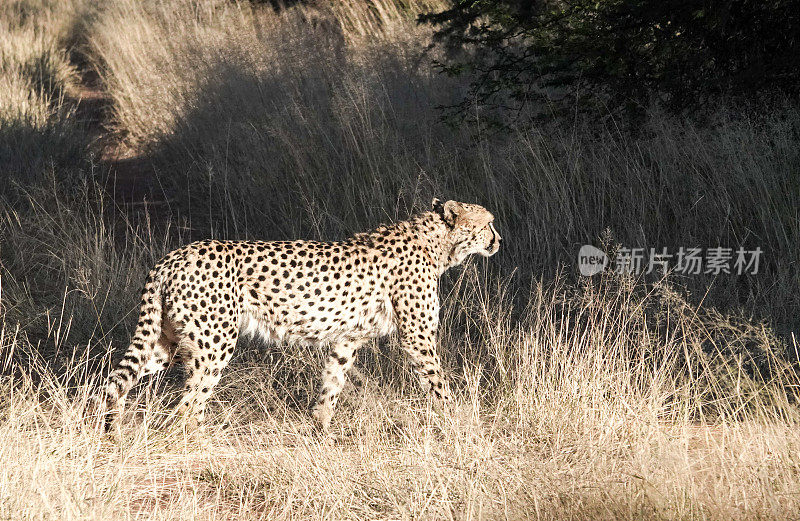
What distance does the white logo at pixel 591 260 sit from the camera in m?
5.25

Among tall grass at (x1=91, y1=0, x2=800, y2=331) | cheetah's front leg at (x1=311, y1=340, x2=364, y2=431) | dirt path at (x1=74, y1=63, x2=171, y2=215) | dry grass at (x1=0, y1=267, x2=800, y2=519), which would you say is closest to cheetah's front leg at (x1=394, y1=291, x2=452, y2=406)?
dry grass at (x1=0, y1=267, x2=800, y2=519)

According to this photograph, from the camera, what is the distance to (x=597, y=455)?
306 cm

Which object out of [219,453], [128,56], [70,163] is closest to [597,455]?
[219,453]

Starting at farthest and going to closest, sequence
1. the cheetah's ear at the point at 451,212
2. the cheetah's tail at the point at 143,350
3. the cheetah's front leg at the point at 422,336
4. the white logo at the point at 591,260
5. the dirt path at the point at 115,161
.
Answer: the dirt path at the point at 115,161
the white logo at the point at 591,260
the cheetah's ear at the point at 451,212
the cheetah's front leg at the point at 422,336
the cheetah's tail at the point at 143,350

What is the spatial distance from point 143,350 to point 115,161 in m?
6.67

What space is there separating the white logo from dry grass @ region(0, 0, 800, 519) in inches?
3.5

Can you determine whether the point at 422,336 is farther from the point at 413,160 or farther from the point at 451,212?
the point at 413,160

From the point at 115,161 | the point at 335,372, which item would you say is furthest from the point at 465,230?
the point at 115,161

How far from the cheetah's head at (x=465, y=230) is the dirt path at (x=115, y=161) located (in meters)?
3.65

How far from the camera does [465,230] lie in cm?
444

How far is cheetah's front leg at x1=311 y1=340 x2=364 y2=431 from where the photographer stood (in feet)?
13.8

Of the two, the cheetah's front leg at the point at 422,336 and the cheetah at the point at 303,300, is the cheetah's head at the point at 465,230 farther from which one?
the cheetah's front leg at the point at 422,336

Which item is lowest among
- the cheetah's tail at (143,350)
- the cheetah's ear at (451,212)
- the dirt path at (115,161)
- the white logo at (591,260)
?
the dirt path at (115,161)

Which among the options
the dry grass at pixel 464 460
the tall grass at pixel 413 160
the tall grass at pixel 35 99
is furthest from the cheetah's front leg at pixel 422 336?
the tall grass at pixel 35 99
